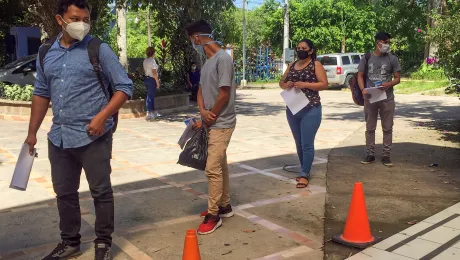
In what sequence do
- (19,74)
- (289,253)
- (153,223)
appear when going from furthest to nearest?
(19,74) < (153,223) < (289,253)

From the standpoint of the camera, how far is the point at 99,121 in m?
3.34

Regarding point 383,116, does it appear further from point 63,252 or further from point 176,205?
point 63,252

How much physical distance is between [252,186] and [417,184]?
203 cm

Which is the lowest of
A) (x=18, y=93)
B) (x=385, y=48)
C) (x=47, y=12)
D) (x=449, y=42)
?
(x=18, y=93)

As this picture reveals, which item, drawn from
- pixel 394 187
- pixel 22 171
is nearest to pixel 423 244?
pixel 394 187

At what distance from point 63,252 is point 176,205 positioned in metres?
1.66

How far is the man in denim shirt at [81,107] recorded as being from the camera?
341cm

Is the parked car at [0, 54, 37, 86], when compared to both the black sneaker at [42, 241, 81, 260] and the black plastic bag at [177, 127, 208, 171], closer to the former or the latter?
the black plastic bag at [177, 127, 208, 171]

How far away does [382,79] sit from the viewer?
6.82 m

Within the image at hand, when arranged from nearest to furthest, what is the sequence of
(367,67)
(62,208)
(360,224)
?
(62,208) → (360,224) → (367,67)

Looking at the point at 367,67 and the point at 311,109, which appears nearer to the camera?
the point at 311,109

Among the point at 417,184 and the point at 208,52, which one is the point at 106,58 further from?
the point at 417,184

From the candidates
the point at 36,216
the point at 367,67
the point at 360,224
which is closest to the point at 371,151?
the point at 367,67

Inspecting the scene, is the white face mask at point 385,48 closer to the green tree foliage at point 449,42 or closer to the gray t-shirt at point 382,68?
the gray t-shirt at point 382,68
